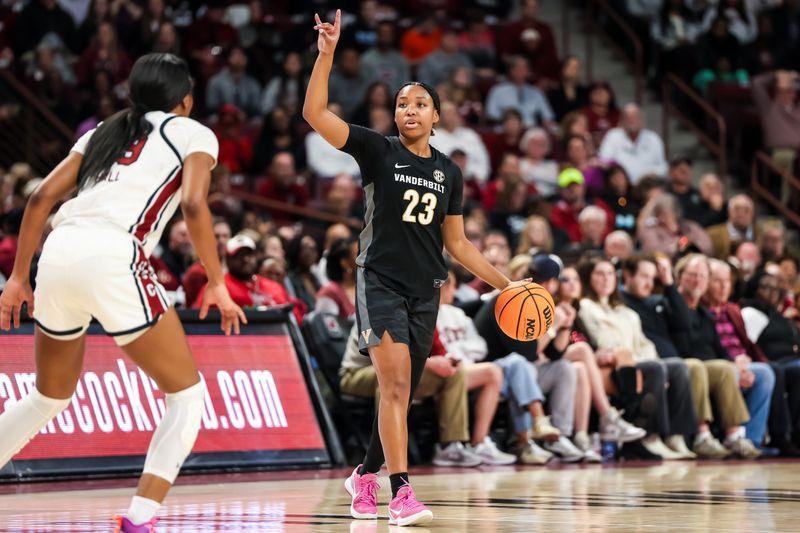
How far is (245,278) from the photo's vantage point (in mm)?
11164

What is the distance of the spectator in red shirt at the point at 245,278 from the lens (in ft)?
36.0

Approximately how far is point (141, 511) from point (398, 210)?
215cm

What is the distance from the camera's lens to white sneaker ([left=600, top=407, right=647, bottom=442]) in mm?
11438

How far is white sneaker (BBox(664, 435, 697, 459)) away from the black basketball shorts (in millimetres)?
5403

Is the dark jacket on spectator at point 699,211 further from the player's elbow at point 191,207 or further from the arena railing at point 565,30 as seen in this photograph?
the player's elbow at point 191,207

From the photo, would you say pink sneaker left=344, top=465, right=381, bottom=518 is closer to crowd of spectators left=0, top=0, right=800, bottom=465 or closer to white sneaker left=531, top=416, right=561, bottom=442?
crowd of spectators left=0, top=0, right=800, bottom=465

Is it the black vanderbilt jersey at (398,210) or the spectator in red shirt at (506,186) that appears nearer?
the black vanderbilt jersey at (398,210)

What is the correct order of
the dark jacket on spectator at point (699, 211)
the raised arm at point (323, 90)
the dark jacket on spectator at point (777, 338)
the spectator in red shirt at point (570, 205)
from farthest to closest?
the dark jacket on spectator at point (699, 211)
the spectator in red shirt at point (570, 205)
the dark jacket on spectator at point (777, 338)
the raised arm at point (323, 90)

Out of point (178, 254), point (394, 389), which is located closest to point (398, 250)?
point (394, 389)

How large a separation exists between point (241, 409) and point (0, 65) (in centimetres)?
813

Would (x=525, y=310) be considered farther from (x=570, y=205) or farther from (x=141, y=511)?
(x=570, y=205)

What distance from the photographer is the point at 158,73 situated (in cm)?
555

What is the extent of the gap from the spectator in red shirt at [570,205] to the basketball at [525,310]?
807 centimetres

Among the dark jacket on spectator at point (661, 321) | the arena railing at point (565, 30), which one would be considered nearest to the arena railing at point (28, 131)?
the dark jacket on spectator at point (661, 321)
